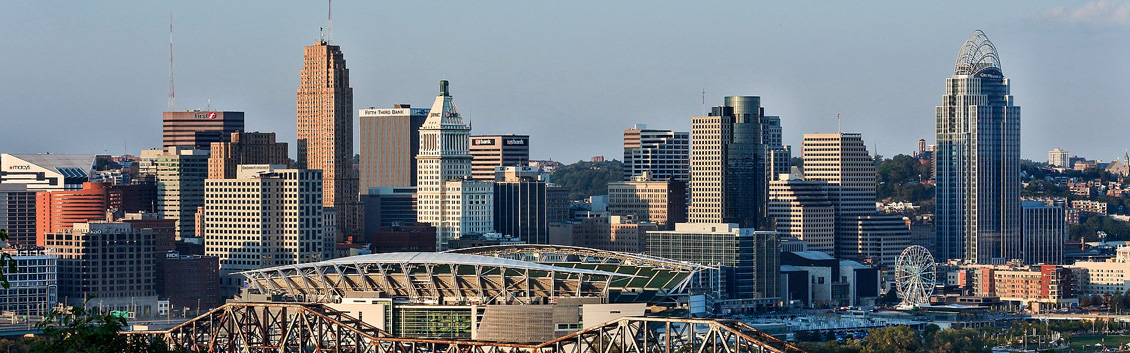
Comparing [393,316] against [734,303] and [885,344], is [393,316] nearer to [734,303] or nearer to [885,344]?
[885,344]

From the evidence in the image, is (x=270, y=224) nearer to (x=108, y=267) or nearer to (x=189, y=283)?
(x=189, y=283)

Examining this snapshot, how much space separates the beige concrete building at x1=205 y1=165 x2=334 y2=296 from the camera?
633ft

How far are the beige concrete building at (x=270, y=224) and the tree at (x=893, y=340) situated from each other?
51412 mm

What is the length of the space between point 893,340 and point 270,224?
194ft

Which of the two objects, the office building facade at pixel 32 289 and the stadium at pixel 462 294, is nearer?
the stadium at pixel 462 294

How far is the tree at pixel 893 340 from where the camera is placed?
151 m

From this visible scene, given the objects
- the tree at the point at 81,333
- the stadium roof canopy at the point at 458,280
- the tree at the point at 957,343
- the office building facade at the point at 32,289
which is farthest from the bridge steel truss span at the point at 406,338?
the office building facade at the point at 32,289

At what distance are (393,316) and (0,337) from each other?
3879cm

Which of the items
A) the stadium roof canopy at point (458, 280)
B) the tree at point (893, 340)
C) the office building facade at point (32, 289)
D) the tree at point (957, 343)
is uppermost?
the stadium roof canopy at point (458, 280)

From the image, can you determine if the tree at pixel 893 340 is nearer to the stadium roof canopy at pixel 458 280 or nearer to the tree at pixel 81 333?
the stadium roof canopy at pixel 458 280

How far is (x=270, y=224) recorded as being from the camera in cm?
19362

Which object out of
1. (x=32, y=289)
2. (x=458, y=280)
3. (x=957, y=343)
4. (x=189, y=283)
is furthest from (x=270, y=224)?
(x=458, y=280)

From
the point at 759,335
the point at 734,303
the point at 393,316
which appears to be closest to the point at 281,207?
the point at 734,303

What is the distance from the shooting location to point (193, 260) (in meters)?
184
